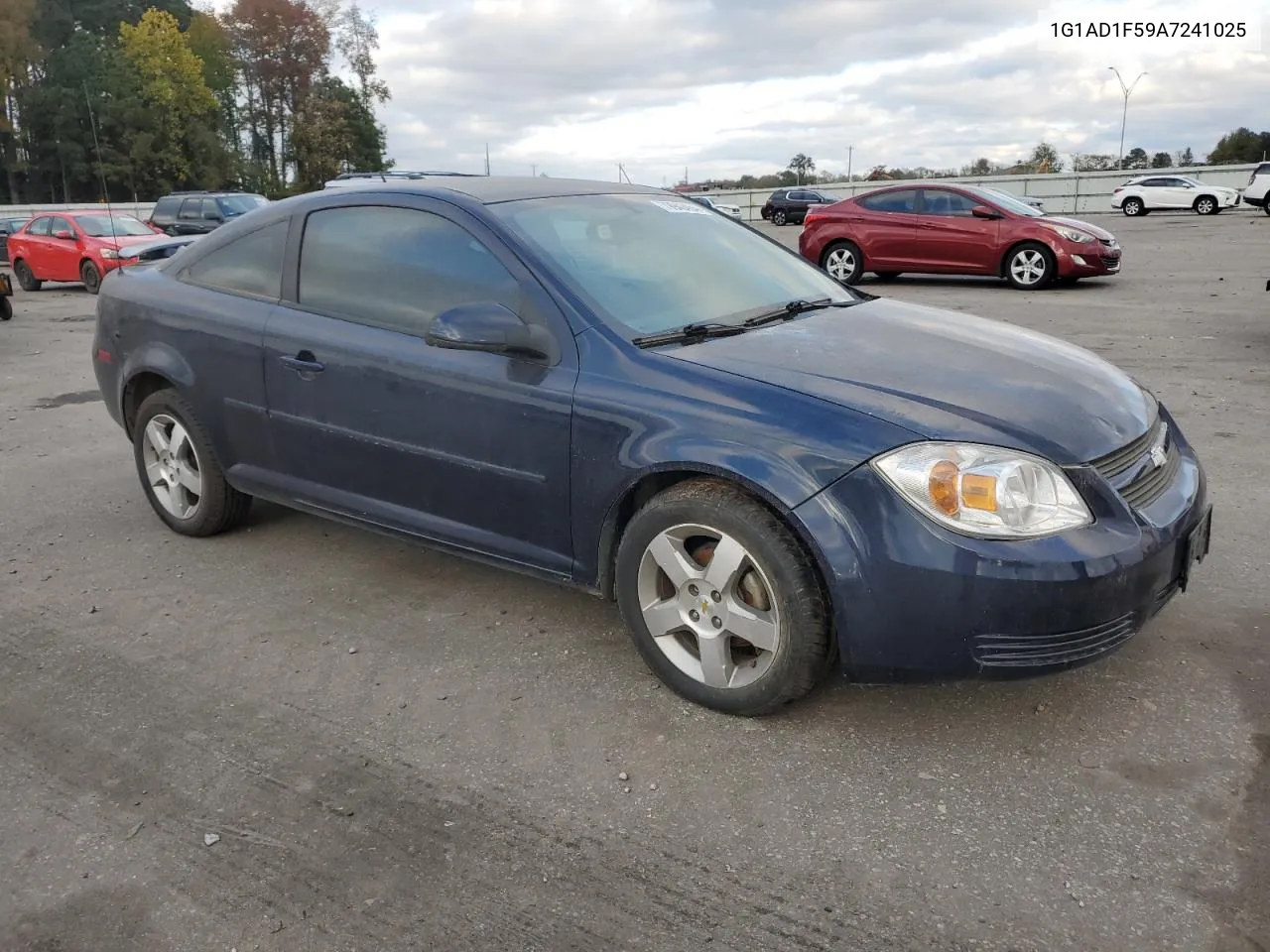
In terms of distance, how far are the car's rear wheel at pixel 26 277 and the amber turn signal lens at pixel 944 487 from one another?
20623 mm

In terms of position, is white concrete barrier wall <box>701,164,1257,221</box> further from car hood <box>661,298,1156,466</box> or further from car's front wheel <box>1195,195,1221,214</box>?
car hood <box>661,298,1156,466</box>

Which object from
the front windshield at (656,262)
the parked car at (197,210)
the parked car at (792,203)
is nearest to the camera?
the front windshield at (656,262)

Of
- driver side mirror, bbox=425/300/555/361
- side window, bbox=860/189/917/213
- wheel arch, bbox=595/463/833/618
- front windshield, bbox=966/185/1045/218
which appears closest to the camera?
wheel arch, bbox=595/463/833/618

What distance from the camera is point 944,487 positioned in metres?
2.72

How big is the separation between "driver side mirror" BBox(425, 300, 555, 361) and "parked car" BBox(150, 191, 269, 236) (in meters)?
19.4

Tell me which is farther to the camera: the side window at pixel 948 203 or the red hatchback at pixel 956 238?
the side window at pixel 948 203

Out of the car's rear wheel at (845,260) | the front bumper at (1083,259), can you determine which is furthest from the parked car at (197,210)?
the front bumper at (1083,259)

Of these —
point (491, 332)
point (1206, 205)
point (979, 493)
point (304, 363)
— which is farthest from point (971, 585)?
point (1206, 205)

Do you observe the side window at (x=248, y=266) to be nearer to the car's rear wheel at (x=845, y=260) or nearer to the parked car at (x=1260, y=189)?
the car's rear wheel at (x=845, y=260)

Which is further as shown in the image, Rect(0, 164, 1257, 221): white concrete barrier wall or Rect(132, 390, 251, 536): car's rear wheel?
Rect(0, 164, 1257, 221): white concrete barrier wall

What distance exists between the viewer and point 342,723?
3.19m

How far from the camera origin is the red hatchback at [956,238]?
Result: 1381 centimetres

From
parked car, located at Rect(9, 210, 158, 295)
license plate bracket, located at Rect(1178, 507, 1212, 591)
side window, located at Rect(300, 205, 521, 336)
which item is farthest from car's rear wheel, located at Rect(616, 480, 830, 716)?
parked car, located at Rect(9, 210, 158, 295)

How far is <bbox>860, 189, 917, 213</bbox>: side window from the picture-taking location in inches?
577
